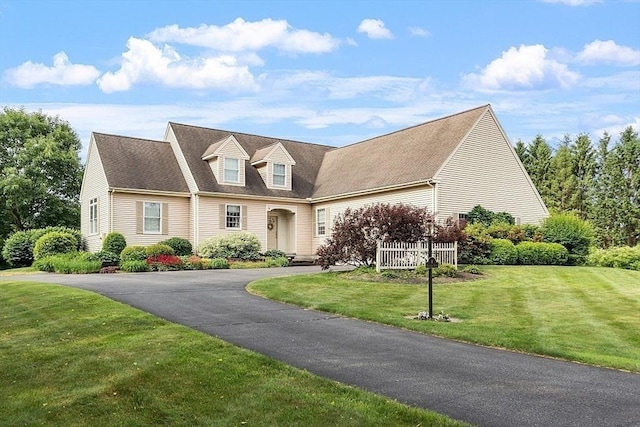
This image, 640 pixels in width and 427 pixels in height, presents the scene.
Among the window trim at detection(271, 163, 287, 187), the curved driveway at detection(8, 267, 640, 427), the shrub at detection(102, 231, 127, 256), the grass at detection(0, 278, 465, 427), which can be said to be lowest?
the curved driveway at detection(8, 267, 640, 427)

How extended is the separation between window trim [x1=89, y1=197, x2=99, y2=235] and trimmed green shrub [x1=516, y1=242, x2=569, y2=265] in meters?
20.8

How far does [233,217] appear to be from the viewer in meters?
30.0

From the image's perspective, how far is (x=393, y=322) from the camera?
35.2ft

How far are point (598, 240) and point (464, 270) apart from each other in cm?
2671

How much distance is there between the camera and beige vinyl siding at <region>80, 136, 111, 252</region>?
27516 millimetres

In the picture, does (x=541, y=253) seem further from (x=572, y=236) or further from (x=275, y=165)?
(x=275, y=165)

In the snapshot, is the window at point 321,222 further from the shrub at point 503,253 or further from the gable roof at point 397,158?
the shrub at point 503,253

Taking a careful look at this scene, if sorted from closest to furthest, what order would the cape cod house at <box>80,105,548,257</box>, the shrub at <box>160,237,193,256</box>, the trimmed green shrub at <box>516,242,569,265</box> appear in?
the trimmed green shrub at <box>516,242,569,265</box>
the cape cod house at <box>80,105,548,257</box>
the shrub at <box>160,237,193,256</box>

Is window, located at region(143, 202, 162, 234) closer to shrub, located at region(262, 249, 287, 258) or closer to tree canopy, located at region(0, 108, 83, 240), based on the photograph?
shrub, located at region(262, 249, 287, 258)

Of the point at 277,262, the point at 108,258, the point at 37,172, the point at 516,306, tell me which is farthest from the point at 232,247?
the point at 37,172

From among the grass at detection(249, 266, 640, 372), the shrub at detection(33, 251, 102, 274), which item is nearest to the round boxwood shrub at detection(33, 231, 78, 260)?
the shrub at detection(33, 251, 102, 274)

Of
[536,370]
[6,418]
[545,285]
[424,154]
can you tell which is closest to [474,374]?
[536,370]

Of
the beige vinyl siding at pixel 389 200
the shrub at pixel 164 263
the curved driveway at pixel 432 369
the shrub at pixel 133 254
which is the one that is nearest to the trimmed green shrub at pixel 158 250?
the shrub at pixel 133 254

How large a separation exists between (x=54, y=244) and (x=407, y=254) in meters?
18.7
